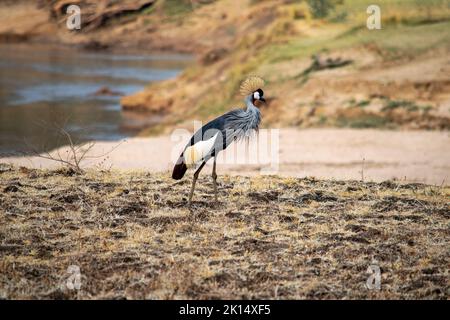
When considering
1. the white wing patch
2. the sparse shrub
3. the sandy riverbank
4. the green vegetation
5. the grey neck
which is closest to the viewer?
the white wing patch

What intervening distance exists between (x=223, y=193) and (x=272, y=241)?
1843 millimetres

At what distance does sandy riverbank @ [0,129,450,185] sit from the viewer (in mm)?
14773

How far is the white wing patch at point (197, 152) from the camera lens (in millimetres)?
8242

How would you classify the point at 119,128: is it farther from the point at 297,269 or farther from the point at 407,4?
the point at 297,269

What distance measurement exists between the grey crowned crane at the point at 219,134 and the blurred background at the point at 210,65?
336cm

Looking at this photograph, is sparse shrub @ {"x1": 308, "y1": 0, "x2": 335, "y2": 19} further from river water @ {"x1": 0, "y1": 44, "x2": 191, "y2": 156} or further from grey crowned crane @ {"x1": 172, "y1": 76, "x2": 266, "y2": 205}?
grey crowned crane @ {"x1": 172, "y1": 76, "x2": 266, "y2": 205}

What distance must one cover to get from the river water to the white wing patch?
8926 mm

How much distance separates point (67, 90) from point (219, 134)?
77.8 feet

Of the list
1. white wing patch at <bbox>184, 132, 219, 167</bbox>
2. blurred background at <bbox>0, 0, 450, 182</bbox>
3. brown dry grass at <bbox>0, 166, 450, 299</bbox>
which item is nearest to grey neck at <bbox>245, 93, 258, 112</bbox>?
white wing patch at <bbox>184, 132, 219, 167</bbox>

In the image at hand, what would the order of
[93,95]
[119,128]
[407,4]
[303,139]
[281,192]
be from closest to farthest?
1. [281,192]
2. [303,139]
3. [119,128]
4. [407,4]
5. [93,95]

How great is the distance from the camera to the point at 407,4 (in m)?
27.2

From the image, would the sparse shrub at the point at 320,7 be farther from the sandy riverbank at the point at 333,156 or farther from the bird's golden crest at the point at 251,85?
the bird's golden crest at the point at 251,85

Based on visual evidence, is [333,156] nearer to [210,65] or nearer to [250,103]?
[250,103]

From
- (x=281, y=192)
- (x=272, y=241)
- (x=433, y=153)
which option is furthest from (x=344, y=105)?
(x=272, y=241)
